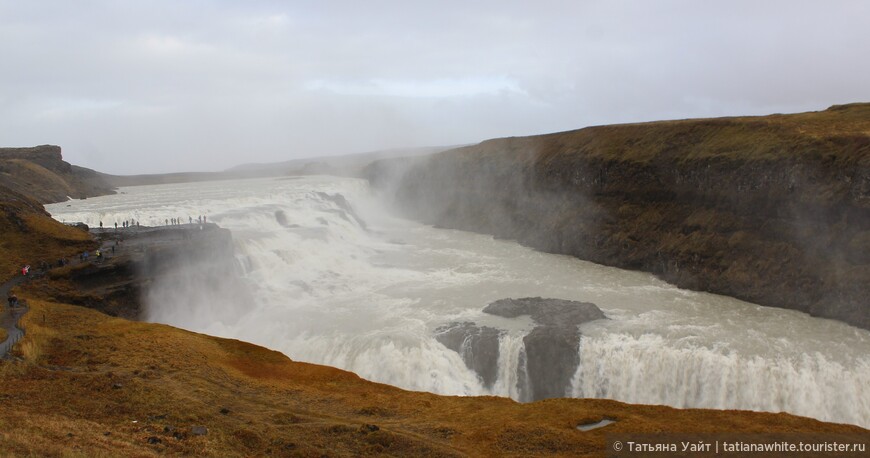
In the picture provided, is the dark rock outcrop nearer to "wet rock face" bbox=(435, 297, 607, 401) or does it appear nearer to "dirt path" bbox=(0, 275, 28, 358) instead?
"dirt path" bbox=(0, 275, 28, 358)

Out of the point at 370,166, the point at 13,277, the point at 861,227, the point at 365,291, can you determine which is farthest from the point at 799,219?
the point at 370,166

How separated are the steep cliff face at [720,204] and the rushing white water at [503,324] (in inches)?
73.9

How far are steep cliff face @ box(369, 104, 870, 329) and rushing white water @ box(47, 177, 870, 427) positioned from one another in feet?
6.16

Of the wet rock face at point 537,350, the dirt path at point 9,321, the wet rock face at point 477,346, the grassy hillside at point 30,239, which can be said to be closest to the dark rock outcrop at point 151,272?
the dirt path at point 9,321

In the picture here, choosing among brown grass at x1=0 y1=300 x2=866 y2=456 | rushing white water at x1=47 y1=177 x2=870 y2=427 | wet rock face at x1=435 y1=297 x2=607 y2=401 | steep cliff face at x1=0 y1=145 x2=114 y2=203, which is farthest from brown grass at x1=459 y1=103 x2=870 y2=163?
steep cliff face at x1=0 y1=145 x2=114 y2=203

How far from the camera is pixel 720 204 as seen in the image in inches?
1502

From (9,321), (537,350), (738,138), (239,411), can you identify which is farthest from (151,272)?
(738,138)

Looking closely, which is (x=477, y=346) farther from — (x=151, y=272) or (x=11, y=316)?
(x=11, y=316)

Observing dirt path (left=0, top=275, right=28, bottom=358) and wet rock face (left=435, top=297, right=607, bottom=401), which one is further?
wet rock face (left=435, top=297, right=607, bottom=401)

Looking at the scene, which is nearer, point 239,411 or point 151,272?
point 239,411

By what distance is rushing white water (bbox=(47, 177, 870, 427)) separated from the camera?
23.1 meters

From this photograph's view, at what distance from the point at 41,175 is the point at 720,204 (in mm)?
74706

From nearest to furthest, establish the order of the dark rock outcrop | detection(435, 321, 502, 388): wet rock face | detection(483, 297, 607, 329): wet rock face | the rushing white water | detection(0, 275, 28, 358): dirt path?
detection(0, 275, 28, 358): dirt path
the rushing white water
detection(435, 321, 502, 388): wet rock face
the dark rock outcrop
detection(483, 297, 607, 329): wet rock face

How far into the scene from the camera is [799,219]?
3325 centimetres
